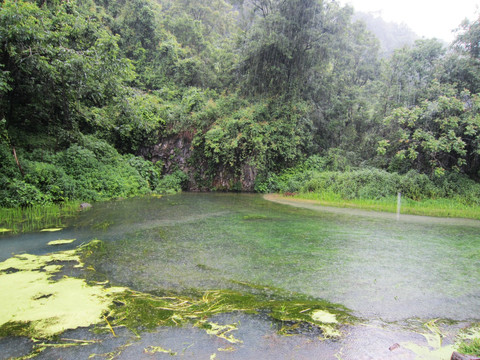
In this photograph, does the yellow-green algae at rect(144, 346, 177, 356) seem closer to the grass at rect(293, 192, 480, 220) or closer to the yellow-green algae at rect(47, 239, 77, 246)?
the yellow-green algae at rect(47, 239, 77, 246)

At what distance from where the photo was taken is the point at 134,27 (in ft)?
60.2

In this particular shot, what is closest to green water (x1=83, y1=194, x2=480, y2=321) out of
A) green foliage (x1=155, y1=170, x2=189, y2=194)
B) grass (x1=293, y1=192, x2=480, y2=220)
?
grass (x1=293, y1=192, x2=480, y2=220)

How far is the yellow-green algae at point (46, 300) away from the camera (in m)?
2.02

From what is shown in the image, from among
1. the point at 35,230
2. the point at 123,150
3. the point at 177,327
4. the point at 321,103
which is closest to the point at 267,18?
the point at 321,103

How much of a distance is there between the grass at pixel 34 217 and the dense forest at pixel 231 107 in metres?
0.43

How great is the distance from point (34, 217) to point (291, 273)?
514 centimetres

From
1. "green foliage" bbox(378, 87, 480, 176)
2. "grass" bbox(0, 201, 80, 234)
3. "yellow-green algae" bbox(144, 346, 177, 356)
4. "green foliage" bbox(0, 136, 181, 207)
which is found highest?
"green foliage" bbox(378, 87, 480, 176)

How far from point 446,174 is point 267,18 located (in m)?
8.46

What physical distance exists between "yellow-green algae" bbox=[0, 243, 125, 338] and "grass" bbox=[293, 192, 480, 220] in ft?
23.9

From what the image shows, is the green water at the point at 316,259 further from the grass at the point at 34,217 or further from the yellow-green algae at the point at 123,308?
the grass at the point at 34,217

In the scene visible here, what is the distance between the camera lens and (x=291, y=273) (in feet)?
10.2

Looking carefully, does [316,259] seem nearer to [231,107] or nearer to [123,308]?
[123,308]

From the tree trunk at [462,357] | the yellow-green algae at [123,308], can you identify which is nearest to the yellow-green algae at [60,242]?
the yellow-green algae at [123,308]

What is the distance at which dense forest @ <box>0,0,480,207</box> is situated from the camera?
7617 millimetres
